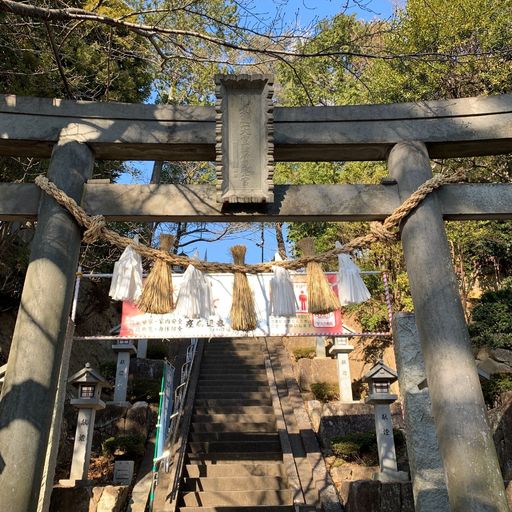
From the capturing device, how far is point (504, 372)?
1031 centimetres

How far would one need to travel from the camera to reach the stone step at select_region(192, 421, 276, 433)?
31.2ft

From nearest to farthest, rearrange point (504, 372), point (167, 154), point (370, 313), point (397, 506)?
point (167, 154) < point (397, 506) < point (504, 372) < point (370, 313)

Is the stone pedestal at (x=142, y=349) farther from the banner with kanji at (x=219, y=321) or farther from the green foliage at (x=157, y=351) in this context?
the banner with kanji at (x=219, y=321)

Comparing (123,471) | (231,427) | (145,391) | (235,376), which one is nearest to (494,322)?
(235,376)

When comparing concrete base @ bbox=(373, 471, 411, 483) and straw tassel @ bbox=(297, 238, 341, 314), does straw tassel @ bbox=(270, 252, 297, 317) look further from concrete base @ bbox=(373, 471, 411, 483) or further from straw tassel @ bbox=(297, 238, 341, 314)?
concrete base @ bbox=(373, 471, 411, 483)

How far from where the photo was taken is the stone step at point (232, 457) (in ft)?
27.9

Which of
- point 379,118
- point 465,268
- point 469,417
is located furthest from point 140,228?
point 469,417

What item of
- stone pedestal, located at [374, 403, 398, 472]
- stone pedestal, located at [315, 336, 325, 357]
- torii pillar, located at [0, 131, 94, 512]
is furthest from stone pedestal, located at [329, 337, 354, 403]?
torii pillar, located at [0, 131, 94, 512]

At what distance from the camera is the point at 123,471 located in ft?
27.9

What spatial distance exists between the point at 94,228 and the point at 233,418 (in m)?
6.95

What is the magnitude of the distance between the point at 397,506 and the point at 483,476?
12.9 feet

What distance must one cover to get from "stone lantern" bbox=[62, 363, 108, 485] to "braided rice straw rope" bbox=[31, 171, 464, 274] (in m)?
4.60

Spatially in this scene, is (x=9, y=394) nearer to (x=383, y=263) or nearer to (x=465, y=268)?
(x=383, y=263)

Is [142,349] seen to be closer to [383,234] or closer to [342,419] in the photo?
[342,419]
